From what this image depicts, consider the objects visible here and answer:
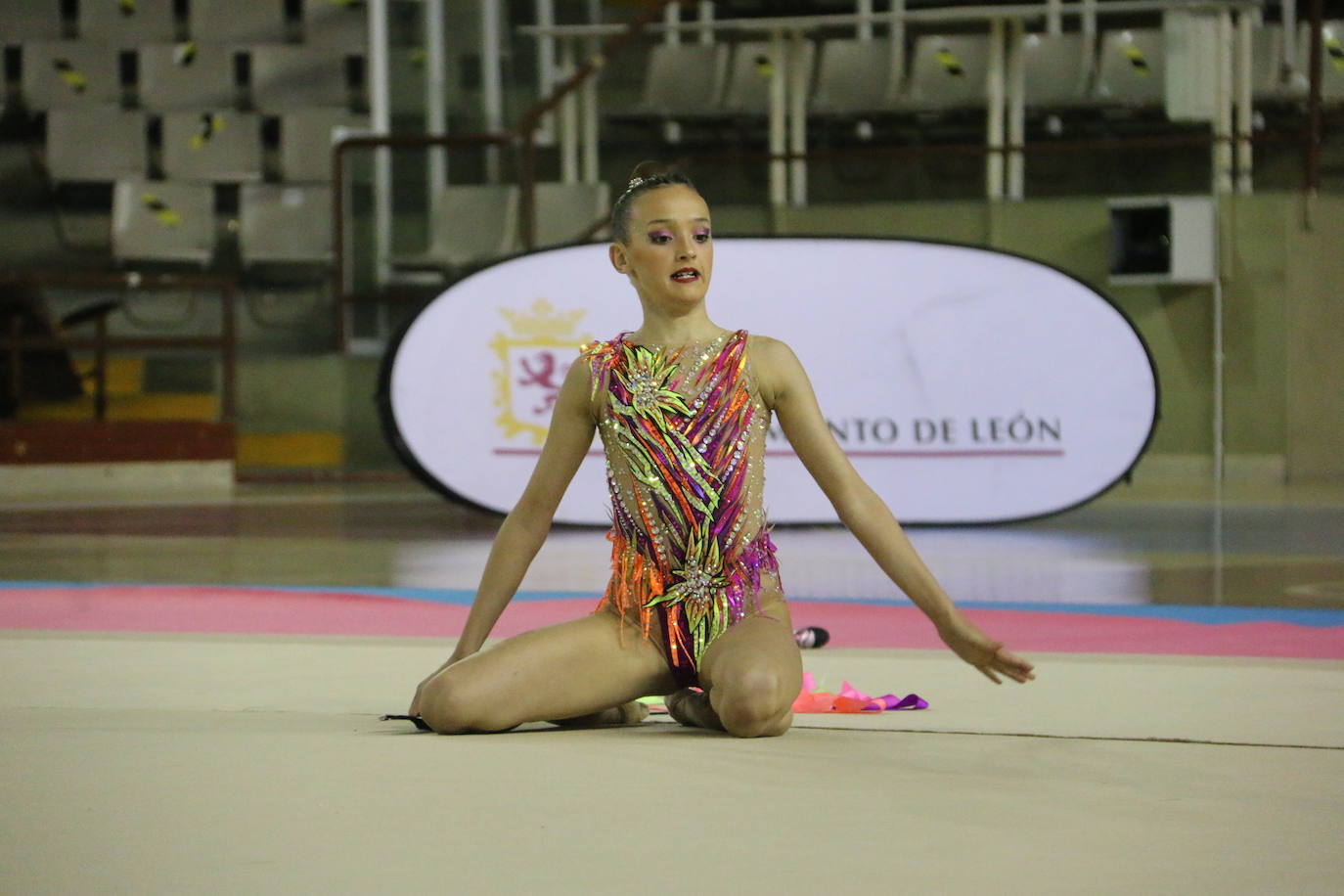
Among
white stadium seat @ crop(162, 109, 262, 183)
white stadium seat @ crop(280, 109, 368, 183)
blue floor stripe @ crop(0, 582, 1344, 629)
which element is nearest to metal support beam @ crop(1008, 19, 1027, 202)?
white stadium seat @ crop(280, 109, 368, 183)

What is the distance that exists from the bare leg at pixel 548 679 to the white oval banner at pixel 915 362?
324 cm

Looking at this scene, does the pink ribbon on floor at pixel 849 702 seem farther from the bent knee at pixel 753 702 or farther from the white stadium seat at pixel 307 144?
the white stadium seat at pixel 307 144

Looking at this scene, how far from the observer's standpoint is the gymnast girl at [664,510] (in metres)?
2.38

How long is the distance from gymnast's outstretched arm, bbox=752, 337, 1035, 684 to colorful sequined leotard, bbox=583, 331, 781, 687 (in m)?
0.04

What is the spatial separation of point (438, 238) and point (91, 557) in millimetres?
3591

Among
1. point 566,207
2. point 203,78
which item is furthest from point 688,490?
point 203,78

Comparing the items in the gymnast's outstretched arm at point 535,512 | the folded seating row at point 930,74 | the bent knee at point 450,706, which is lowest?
the bent knee at point 450,706

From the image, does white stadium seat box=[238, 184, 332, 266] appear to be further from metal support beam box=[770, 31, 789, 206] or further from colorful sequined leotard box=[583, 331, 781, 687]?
colorful sequined leotard box=[583, 331, 781, 687]

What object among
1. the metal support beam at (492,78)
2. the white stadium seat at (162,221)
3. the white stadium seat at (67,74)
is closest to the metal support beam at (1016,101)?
the metal support beam at (492,78)

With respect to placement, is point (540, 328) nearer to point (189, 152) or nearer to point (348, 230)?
point (348, 230)

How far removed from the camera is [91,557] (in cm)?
516

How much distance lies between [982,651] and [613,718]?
62 cm

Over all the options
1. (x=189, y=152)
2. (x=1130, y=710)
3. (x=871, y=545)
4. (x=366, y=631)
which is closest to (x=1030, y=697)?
(x=1130, y=710)

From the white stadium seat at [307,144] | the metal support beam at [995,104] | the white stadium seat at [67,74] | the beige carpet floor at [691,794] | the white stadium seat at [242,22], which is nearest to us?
the beige carpet floor at [691,794]
